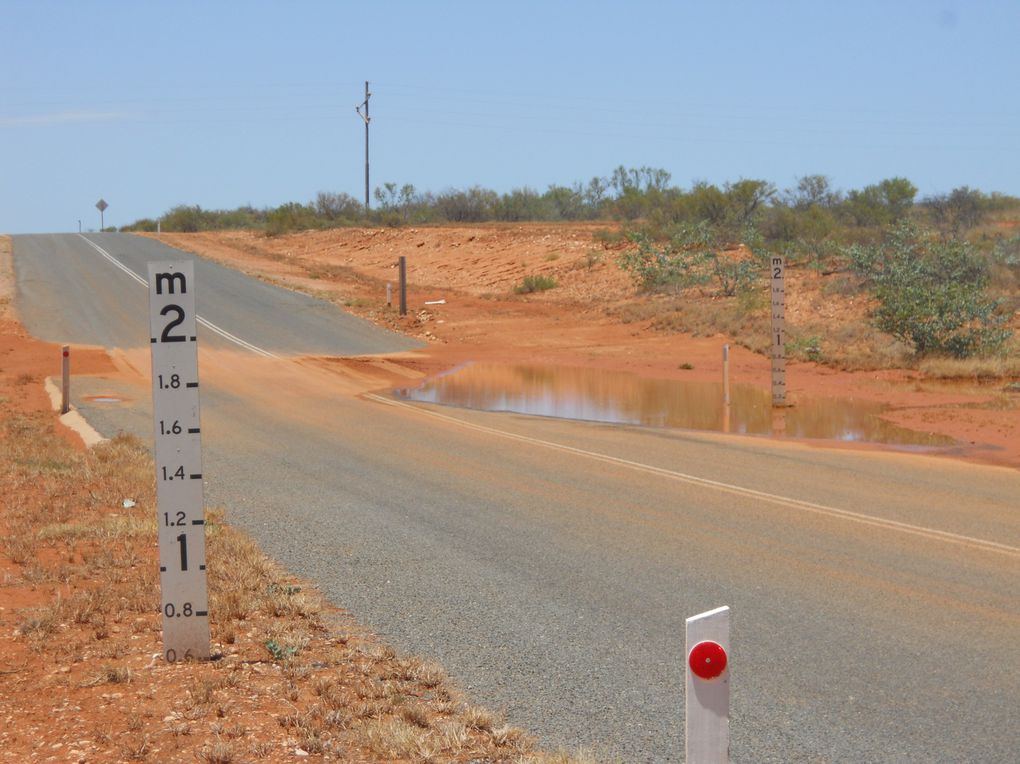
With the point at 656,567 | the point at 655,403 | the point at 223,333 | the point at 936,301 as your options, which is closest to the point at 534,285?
the point at 223,333

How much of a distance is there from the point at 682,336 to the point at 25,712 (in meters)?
30.3

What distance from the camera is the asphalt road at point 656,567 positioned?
6703mm

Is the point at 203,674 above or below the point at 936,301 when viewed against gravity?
below

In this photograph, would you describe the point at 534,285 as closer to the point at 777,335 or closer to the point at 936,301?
the point at 936,301

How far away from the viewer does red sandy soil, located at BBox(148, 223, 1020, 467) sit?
23.3 m

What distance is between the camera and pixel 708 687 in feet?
14.6

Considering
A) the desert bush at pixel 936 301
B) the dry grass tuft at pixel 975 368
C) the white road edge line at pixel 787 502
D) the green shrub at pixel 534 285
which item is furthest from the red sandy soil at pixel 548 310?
the white road edge line at pixel 787 502

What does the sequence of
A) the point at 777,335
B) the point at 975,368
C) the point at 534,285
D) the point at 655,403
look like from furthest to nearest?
the point at 534,285 < the point at 975,368 < the point at 655,403 < the point at 777,335

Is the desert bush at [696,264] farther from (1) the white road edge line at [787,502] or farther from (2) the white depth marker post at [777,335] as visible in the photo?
(1) the white road edge line at [787,502]

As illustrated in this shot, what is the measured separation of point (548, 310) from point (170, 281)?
35.9 metres

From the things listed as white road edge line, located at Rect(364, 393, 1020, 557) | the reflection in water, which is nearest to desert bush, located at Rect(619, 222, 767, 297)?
the reflection in water

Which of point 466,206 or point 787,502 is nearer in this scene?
point 787,502

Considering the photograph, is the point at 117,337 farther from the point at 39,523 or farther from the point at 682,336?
the point at 39,523

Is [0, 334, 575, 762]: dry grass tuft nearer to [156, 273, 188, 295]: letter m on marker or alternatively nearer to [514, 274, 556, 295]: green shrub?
[156, 273, 188, 295]: letter m on marker
